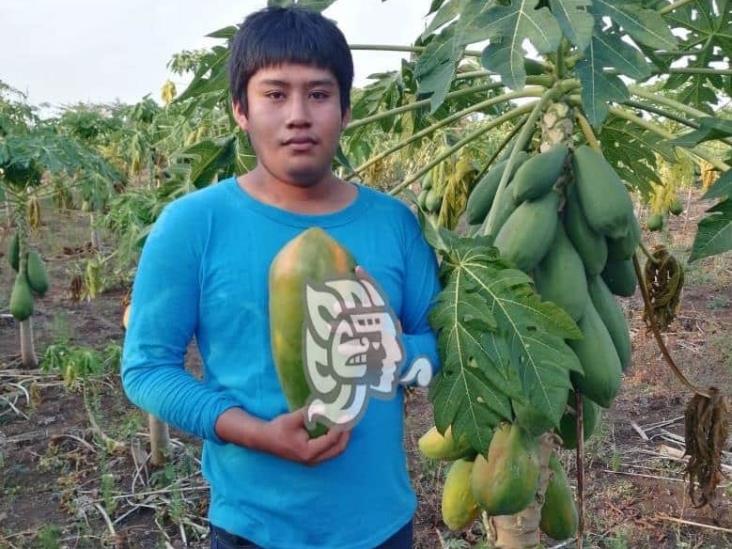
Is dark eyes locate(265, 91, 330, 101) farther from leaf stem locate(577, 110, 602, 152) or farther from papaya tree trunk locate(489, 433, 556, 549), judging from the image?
papaya tree trunk locate(489, 433, 556, 549)

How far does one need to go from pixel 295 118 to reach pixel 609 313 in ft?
2.55

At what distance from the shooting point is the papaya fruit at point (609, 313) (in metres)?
1.55

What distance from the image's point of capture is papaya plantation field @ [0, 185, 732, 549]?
320cm

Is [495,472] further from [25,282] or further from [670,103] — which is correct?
[25,282]

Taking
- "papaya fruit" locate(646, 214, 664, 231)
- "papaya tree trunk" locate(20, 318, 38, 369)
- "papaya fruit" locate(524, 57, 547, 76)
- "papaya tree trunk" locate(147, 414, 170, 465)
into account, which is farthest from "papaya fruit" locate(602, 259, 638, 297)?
"papaya fruit" locate(646, 214, 664, 231)

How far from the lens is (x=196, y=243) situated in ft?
3.86

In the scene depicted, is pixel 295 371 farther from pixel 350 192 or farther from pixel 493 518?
pixel 493 518

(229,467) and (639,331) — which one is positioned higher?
(229,467)

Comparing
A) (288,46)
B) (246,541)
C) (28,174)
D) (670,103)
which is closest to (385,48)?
(670,103)

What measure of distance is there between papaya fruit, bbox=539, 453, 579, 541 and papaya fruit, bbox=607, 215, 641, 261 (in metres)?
0.45

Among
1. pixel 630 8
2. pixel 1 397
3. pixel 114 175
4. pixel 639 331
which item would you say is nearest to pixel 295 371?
pixel 630 8

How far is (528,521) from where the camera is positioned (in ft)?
5.22

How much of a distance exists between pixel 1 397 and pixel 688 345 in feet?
14.5

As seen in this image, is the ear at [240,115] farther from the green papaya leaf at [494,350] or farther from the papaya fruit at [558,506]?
the papaya fruit at [558,506]
